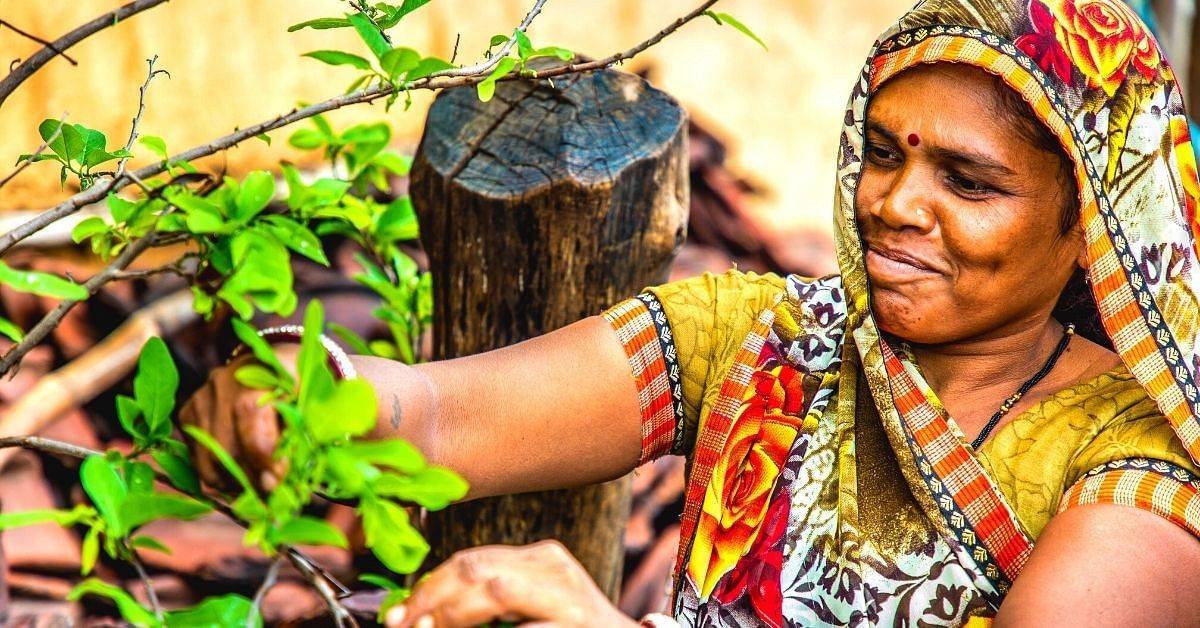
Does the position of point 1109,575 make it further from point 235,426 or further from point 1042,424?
point 235,426

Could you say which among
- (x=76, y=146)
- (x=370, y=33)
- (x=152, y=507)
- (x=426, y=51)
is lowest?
(x=426, y=51)

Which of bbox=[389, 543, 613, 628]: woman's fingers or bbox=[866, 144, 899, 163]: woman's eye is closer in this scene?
bbox=[389, 543, 613, 628]: woman's fingers

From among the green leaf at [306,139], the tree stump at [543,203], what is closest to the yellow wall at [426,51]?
the green leaf at [306,139]

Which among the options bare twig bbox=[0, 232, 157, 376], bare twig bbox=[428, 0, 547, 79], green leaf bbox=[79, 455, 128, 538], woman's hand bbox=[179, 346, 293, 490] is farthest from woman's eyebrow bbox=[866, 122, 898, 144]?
green leaf bbox=[79, 455, 128, 538]

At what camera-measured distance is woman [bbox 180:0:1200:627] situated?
166 cm

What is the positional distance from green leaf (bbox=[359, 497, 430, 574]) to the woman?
0.41 meters

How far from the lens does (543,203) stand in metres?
2.16

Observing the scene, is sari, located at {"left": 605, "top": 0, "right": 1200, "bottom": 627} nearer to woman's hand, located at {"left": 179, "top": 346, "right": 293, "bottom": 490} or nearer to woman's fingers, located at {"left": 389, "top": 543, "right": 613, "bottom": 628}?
woman's fingers, located at {"left": 389, "top": 543, "right": 613, "bottom": 628}

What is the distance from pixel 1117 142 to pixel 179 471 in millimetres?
1309

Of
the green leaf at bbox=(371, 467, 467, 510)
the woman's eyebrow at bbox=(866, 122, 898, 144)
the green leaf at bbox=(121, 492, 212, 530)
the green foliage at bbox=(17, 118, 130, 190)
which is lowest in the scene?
the green leaf at bbox=(121, 492, 212, 530)

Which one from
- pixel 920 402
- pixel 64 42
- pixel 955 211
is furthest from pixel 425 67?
pixel 920 402

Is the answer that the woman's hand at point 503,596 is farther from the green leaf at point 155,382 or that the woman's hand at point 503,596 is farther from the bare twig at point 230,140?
the bare twig at point 230,140

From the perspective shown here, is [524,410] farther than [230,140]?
Yes

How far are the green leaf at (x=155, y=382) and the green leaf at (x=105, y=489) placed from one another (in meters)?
0.12
